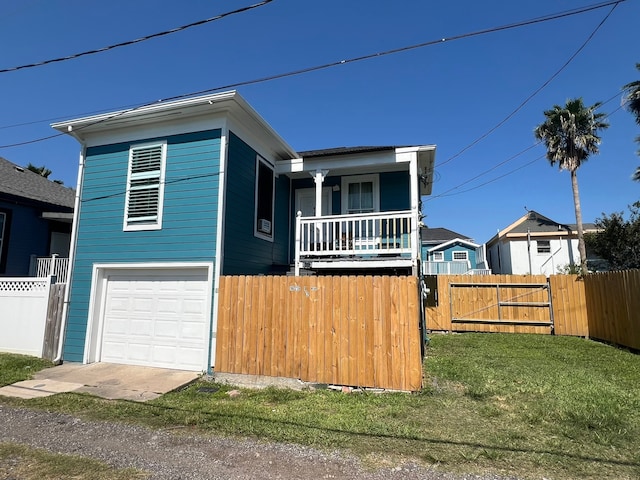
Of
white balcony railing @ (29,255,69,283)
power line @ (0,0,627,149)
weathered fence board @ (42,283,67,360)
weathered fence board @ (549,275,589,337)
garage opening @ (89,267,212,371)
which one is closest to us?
power line @ (0,0,627,149)

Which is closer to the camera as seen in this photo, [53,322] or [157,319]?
[157,319]

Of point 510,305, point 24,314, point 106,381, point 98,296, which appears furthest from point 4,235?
point 510,305

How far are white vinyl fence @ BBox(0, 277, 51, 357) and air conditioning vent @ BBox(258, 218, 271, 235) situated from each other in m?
5.03

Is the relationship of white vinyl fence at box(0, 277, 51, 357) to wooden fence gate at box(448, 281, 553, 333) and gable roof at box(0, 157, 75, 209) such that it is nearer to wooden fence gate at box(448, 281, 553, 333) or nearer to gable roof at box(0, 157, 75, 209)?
gable roof at box(0, 157, 75, 209)

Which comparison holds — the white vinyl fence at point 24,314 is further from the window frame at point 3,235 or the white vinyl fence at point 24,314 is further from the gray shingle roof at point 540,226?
the gray shingle roof at point 540,226

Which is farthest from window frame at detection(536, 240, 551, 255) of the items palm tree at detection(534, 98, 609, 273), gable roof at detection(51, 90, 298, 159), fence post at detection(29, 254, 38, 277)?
fence post at detection(29, 254, 38, 277)

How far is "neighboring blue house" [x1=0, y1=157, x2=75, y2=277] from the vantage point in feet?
38.5

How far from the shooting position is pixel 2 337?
856cm

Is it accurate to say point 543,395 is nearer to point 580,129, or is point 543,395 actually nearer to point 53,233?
point 53,233

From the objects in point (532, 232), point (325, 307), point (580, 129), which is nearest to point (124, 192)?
point (325, 307)

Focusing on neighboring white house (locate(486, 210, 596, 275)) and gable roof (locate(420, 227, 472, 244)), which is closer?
neighboring white house (locate(486, 210, 596, 275))

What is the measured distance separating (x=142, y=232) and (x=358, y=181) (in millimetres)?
5749

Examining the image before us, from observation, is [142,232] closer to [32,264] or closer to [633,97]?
[32,264]

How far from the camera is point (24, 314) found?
8.46 metres
